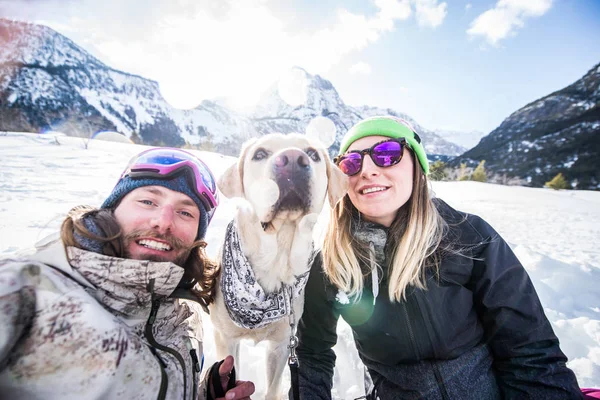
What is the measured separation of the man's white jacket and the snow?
0.90m

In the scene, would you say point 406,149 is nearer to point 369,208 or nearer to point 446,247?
point 369,208

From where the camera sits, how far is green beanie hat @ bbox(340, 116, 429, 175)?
2076mm

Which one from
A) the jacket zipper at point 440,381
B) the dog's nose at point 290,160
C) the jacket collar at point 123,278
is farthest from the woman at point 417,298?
the jacket collar at point 123,278

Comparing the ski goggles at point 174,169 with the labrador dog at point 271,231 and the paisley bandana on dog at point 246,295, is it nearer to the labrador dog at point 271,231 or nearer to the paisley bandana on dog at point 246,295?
the labrador dog at point 271,231

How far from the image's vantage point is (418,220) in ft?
6.40

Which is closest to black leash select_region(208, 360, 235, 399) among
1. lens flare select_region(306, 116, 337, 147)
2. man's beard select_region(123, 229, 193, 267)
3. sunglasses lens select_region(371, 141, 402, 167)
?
man's beard select_region(123, 229, 193, 267)

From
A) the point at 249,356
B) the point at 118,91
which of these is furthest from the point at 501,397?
the point at 118,91

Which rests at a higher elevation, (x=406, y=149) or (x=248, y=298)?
(x=406, y=149)

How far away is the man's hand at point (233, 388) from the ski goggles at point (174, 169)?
1.09 metres

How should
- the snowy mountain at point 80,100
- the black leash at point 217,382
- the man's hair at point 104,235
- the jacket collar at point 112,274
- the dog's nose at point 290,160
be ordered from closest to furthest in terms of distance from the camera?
the jacket collar at point 112,274, the man's hair at point 104,235, the black leash at point 217,382, the dog's nose at point 290,160, the snowy mountain at point 80,100

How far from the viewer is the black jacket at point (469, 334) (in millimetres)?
1593

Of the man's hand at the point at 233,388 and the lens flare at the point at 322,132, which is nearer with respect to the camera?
the man's hand at the point at 233,388

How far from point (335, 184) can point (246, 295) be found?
3.56 ft

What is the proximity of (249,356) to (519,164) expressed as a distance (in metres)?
88.5
